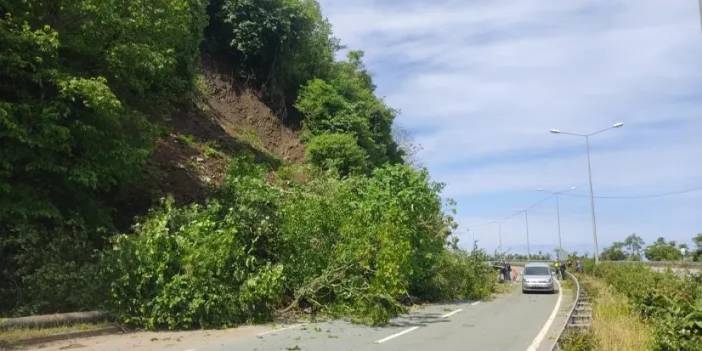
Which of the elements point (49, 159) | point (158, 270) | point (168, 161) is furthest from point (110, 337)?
point (168, 161)

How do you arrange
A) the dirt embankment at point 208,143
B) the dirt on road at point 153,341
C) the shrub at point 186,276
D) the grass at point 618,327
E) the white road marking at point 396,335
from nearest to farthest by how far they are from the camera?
the grass at point 618,327
the dirt on road at point 153,341
the white road marking at point 396,335
the shrub at point 186,276
the dirt embankment at point 208,143

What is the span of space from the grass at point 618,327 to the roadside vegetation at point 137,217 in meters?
5.93

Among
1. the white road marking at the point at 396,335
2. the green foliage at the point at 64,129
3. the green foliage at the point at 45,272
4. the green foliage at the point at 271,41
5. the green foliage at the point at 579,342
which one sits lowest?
the white road marking at the point at 396,335

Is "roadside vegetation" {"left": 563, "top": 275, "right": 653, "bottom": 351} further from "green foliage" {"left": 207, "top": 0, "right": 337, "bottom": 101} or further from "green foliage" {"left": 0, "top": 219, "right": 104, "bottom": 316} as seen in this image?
"green foliage" {"left": 207, "top": 0, "right": 337, "bottom": 101}

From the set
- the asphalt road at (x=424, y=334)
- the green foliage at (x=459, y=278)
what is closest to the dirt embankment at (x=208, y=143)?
the asphalt road at (x=424, y=334)

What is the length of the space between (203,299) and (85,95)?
244 inches

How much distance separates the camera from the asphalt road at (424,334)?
13.8 meters

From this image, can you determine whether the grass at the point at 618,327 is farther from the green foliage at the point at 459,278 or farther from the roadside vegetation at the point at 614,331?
the green foliage at the point at 459,278

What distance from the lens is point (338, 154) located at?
131 feet

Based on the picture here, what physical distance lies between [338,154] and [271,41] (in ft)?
35.7

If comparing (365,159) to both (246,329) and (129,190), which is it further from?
(246,329)

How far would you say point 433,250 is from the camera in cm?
2950

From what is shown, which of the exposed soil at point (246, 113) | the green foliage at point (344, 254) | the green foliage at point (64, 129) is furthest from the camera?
the exposed soil at point (246, 113)

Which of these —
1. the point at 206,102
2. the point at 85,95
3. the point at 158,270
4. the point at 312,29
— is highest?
the point at 312,29
